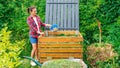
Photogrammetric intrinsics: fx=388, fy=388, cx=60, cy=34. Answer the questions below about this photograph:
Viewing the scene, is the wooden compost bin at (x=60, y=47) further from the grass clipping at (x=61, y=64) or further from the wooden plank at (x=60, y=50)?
the grass clipping at (x=61, y=64)

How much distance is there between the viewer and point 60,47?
26.6ft

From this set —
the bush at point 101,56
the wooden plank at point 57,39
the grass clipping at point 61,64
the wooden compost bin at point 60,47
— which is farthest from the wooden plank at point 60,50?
the grass clipping at point 61,64

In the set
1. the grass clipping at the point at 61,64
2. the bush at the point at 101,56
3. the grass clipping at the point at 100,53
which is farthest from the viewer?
the grass clipping at the point at 100,53

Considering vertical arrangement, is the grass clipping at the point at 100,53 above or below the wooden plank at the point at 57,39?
below

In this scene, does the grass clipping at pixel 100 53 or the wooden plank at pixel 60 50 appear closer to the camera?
the wooden plank at pixel 60 50

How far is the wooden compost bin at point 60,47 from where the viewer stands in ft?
26.5

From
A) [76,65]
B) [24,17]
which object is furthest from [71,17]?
[76,65]

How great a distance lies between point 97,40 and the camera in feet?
31.5

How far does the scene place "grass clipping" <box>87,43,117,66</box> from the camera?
8461mm

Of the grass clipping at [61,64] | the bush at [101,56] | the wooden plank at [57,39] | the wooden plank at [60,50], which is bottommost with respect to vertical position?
the bush at [101,56]

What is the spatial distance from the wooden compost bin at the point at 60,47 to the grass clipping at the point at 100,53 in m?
0.58

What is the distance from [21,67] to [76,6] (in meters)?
2.24

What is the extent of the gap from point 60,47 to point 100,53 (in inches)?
39.7

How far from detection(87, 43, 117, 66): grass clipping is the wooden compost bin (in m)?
0.58
